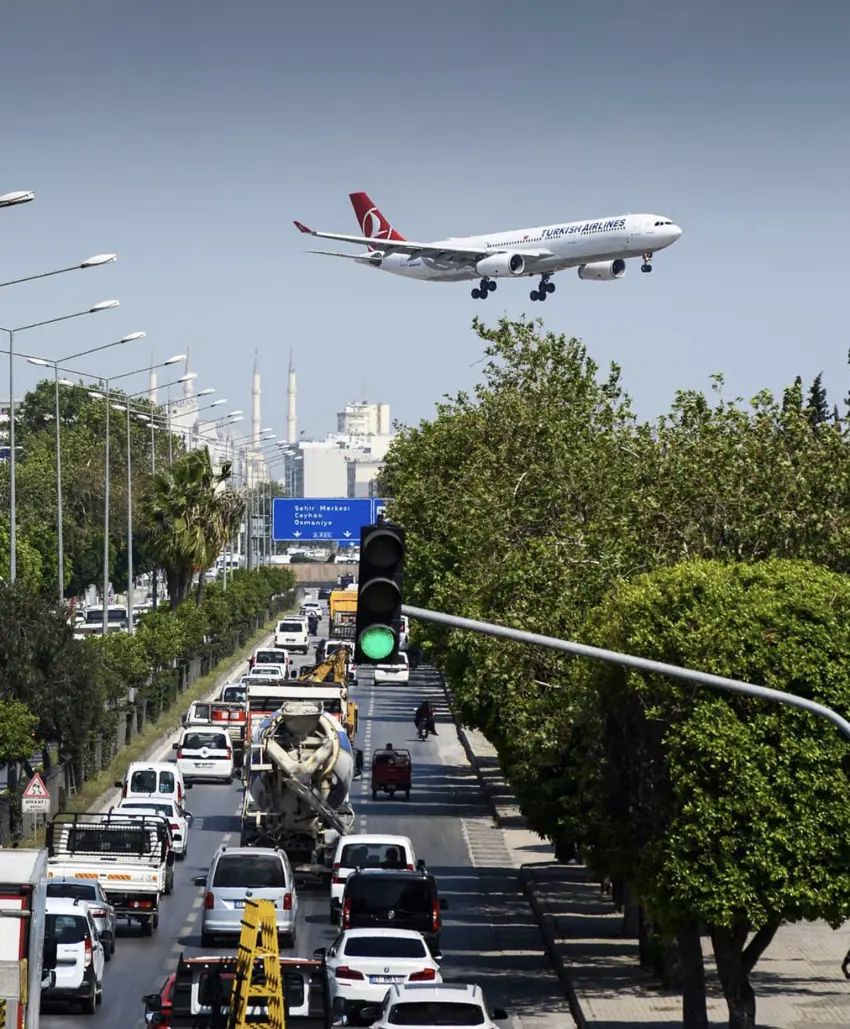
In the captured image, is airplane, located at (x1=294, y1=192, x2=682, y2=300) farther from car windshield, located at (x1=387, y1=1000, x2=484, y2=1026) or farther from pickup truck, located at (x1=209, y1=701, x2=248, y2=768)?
car windshield, located at (x1=387, y1=1000, x2=484, y2=1026)

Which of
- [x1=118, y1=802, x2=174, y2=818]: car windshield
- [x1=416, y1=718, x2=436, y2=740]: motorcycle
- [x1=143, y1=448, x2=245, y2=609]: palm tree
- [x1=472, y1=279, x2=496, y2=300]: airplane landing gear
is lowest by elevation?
[x1=416, y1=718, x2=436, y2=740]: motorcycle

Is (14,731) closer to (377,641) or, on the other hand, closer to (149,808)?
(149,808)

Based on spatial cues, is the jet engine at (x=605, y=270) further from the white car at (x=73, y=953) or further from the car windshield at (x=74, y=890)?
the white car at (x=73, y=953)

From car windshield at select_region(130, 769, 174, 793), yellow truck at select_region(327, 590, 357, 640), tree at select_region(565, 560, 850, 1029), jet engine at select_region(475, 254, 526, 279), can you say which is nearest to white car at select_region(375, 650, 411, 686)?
yellow truck at select_region(327, 590, 357, 640)

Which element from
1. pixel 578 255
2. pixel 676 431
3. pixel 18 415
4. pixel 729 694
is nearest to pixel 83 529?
pixel 18 415

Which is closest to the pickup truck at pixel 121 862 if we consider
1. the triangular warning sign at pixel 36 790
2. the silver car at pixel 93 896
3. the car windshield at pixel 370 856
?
the silver car at pixel 93 896

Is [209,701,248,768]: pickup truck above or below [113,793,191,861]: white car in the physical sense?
below

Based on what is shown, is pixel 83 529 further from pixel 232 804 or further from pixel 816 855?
pixel 816 855
